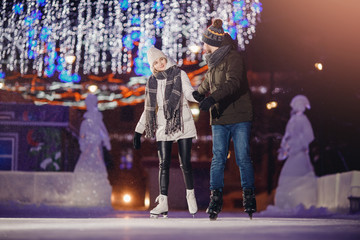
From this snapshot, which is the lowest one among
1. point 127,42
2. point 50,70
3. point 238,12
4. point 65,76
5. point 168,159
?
point 168,159

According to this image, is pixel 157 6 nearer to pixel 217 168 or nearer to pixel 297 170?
pixel 297 170

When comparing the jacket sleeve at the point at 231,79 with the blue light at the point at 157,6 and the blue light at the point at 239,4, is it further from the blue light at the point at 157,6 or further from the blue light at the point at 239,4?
the blue light at the point at 157,6

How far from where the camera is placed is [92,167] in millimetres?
14414

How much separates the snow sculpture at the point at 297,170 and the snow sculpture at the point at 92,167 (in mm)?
3650

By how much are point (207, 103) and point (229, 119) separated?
1.52 ft

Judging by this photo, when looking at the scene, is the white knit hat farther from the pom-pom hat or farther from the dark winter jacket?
the dark winter jacket

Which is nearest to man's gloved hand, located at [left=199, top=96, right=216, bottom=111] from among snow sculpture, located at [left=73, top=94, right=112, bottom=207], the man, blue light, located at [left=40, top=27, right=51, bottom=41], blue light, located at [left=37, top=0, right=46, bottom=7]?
the man

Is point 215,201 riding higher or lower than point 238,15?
lower

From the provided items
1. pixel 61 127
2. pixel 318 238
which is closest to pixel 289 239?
pixel 318 238

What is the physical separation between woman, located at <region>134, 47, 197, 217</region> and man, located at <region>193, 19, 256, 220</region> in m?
0.39

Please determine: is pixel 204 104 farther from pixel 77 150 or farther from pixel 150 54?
pixel 77 150

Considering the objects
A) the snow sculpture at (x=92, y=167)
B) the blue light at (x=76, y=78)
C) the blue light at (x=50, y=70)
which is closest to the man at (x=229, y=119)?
the snow sculpture at (x=92, y=167)

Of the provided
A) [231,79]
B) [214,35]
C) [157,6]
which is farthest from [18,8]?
[231,79]

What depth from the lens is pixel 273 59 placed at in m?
22.2
